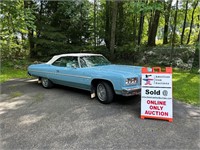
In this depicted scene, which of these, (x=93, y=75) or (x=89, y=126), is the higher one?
(x=93, y=75)

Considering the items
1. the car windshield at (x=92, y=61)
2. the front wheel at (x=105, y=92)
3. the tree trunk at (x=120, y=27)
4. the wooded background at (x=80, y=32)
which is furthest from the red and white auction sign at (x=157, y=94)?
the tree trunk at (x=120, y=27)

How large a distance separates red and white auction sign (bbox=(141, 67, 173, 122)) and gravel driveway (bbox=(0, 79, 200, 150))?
0.58 ft

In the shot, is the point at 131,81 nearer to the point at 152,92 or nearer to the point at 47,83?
the point at 152,92

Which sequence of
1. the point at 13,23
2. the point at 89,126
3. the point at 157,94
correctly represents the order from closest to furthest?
Answer: the point at 89,126, the point at 157,94, the point at 13,23

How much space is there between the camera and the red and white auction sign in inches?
143

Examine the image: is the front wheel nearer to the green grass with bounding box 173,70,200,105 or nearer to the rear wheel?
the green grass with bounding box 173,70,200,105

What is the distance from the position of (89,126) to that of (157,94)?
1.57 m

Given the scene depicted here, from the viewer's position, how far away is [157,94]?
3.72 metres

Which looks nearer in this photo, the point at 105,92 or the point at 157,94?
the point at 157,94

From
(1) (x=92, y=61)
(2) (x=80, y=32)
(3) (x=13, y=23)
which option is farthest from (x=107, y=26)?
(1) (x=92, y=61)

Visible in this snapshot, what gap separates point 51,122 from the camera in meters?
3.60

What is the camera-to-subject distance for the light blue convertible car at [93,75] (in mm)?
4219

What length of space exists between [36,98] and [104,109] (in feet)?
7.60

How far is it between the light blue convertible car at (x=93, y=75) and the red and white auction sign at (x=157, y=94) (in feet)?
1.53
